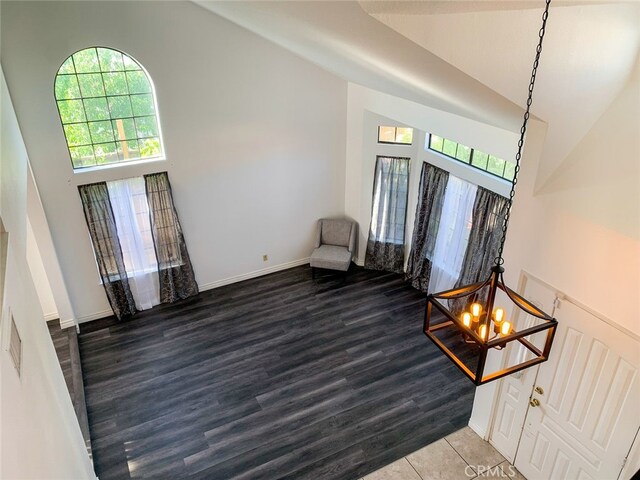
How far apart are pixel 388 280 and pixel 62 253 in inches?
194

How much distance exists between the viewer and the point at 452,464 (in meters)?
4.98

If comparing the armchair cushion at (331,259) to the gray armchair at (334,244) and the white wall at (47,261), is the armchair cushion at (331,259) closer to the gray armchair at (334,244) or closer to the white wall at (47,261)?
the gray armchair at (334,244)

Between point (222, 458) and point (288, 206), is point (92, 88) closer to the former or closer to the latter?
point (288, 206)

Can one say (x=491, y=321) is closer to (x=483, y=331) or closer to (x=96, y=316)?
(x=483, y=331)

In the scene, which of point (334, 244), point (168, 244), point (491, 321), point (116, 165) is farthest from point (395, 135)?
point (491, 321)

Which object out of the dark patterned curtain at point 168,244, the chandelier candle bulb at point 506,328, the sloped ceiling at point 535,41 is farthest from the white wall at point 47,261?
the chandelier candle bulb at point 506,328

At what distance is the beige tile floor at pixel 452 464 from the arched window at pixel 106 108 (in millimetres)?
5053

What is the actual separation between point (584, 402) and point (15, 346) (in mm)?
4052

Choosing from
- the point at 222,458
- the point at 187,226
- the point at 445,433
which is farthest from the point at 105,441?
the point at 445,433

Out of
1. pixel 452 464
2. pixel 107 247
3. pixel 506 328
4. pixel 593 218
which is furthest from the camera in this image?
pixel 107 247

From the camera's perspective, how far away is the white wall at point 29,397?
5.98 ft

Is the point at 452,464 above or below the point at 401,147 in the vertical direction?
below

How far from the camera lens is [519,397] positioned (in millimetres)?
4688

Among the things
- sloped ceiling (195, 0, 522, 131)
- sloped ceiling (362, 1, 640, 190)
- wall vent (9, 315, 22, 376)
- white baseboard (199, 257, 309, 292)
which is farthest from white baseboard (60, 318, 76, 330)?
sloped ceiling (362, 1, 640, 190)
